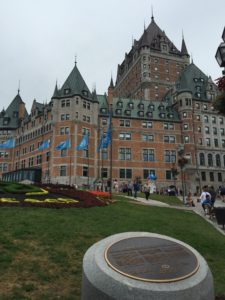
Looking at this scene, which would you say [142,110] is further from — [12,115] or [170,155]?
[12,115]

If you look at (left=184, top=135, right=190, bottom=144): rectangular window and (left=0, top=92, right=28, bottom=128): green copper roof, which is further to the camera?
(left=0, top=92, right=28, bottom=128): green copper roof

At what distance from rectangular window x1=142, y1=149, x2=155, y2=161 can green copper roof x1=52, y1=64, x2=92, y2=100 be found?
15.8m

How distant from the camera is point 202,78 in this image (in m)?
72.2

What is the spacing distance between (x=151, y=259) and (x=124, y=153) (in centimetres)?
5401

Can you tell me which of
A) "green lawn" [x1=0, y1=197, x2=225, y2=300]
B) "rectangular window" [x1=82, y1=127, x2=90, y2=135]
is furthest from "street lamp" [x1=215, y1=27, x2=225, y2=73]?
"rectangular window" [x1=82, y1=127, x2=90, y2=135]

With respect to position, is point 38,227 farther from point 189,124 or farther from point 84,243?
point 189,124

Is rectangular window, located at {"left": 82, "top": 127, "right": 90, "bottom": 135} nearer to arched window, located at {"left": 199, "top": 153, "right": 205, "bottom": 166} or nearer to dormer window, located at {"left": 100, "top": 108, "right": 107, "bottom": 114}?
dormer window, located at {"left": 100, "top": 108, "right": 107, "bottom": 114}


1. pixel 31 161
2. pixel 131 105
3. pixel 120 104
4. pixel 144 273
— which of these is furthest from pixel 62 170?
pixel 144 273

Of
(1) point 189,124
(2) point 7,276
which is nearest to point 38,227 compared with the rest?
(2) point 7,276

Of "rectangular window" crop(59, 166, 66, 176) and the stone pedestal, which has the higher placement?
"rectangular window" crop(59, 166, 66, 176)

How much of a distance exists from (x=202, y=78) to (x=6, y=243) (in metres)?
70.6

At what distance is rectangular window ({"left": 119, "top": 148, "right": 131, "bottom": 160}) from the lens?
196 feet

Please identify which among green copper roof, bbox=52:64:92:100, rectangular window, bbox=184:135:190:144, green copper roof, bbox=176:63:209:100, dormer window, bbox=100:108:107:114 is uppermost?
green copper roof, bbox=176:63:209:100

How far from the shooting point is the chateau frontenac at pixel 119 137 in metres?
55.9
